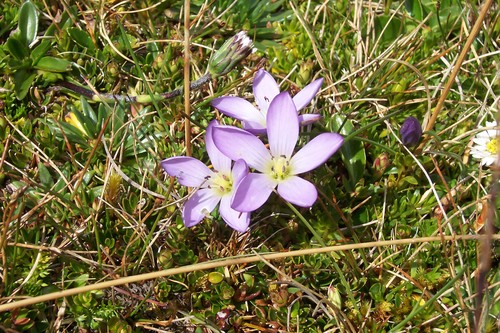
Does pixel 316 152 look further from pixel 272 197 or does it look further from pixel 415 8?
pixel 415 8

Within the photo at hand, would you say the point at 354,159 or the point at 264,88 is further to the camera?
the point at 354,159

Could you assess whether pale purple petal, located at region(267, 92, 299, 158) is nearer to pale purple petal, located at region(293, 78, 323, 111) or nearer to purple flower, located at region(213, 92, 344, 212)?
purple flower, located at region(213, 92, 344, 212)

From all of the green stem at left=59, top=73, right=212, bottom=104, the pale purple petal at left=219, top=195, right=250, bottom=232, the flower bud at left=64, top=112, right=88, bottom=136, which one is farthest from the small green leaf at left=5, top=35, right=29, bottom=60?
the pale purple petal at left=219, top=195, right=250, bottom=232

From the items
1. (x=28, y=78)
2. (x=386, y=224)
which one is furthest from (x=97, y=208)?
(x=386, y=224)

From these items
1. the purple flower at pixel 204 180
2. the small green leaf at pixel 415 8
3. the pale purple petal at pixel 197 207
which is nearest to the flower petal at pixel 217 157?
the purple flower at pixel 204 180

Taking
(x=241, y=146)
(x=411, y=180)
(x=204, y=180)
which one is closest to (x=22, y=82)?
(x=204, y=180)

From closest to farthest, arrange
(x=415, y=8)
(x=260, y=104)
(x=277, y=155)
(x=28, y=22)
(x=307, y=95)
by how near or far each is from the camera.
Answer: (x=277, y=155)
(x=307, y=95)
(x=260, y=104)
(x=28, y=22)
(x=415, y=8)
